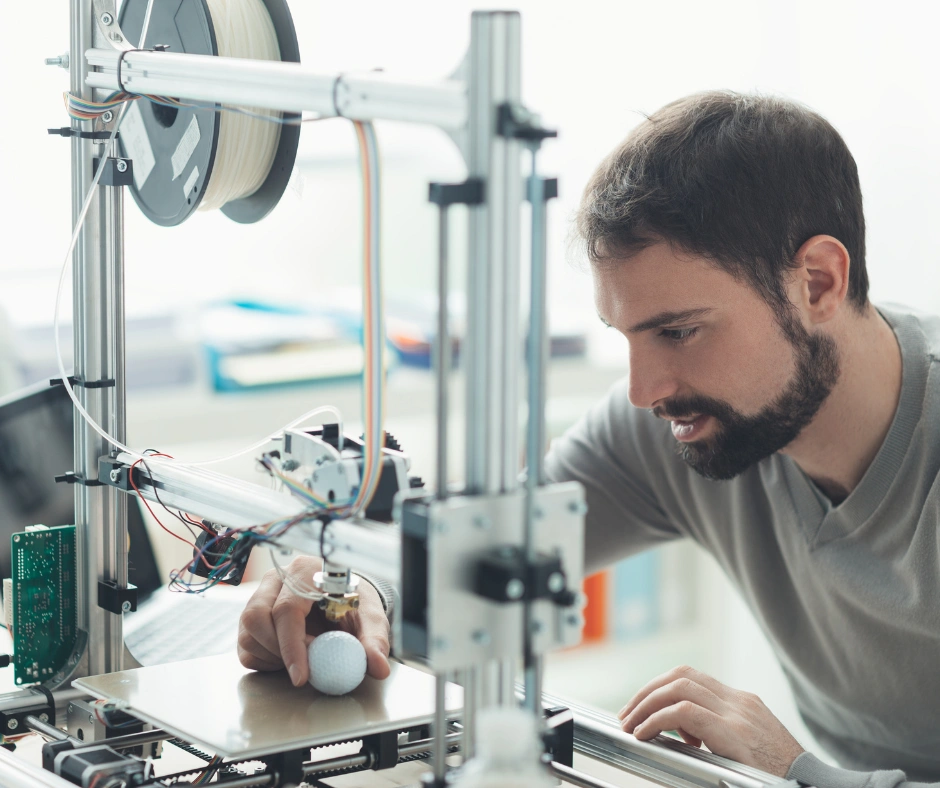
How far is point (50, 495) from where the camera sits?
4.53ft

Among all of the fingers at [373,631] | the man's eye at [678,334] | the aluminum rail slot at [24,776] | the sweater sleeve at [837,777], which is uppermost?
the man's eye at [678,334]

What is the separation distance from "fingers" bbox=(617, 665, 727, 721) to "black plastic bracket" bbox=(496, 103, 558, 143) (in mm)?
632

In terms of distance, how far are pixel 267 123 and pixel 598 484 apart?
2.72ft

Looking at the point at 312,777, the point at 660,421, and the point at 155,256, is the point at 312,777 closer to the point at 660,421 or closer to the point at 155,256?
the point at 660,421

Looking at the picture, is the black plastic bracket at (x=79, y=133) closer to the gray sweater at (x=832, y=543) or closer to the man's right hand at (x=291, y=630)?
the man's right hand at (x=291, y=630)

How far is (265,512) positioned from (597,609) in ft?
7.18

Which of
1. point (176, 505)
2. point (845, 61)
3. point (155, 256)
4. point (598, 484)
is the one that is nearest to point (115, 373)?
point (176, 505)

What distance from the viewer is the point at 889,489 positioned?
135 centimetres

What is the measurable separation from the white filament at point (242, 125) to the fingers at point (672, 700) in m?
0.63

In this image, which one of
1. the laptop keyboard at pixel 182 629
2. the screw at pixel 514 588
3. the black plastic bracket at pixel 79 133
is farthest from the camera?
the laptop keyboard at pixel 182 629

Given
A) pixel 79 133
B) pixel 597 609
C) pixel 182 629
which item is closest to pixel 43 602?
pixel 182 629

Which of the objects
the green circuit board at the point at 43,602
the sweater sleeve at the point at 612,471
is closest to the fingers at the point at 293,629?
the green circuit board at the point at 43,602

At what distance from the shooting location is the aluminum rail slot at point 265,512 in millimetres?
774

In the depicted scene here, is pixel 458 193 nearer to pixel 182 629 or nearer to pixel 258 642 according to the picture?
pixel 258 642
